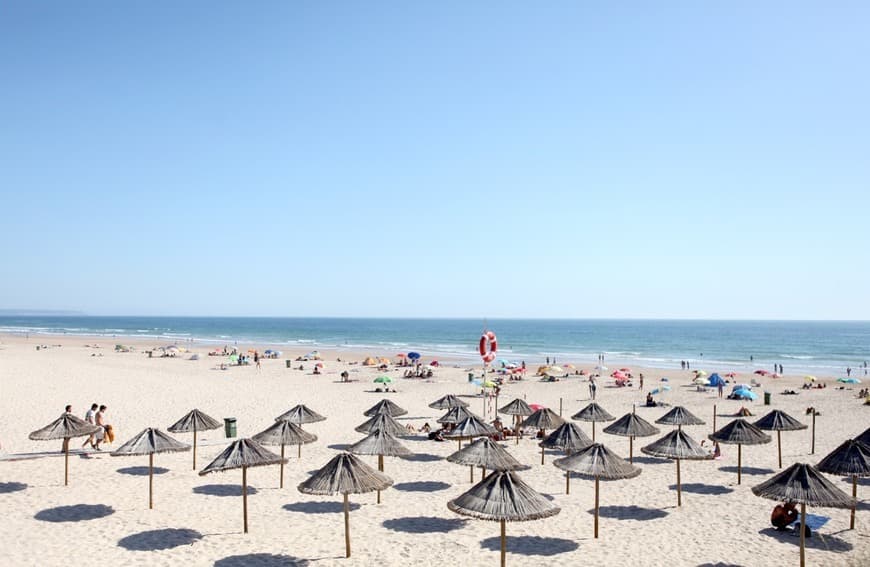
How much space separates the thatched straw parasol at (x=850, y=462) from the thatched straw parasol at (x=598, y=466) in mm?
4952

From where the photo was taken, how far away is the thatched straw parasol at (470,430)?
65.6ft

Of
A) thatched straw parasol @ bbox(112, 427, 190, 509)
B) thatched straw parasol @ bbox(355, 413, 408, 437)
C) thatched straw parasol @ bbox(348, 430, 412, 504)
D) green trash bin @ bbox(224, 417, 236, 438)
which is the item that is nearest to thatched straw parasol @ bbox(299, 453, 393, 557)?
thatched straw parasol @ bbox(348, 430, 412, 504)

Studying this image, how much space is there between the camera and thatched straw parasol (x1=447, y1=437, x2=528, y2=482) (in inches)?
620

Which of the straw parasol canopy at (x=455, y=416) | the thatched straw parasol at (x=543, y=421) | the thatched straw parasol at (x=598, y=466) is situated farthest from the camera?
the straw parasol canopy at (x=455, y=416)

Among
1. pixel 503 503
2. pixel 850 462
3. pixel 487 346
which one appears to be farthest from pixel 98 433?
pixel 850 462

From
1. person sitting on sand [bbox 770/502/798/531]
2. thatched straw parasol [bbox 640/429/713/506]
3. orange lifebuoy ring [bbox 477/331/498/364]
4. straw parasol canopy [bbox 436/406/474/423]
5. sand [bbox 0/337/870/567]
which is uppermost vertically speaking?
orange lifebuoy ring [bbox 477/331/498/364]

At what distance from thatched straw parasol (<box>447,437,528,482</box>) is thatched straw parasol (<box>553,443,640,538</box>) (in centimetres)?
190

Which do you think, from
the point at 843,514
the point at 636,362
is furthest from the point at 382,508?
the point at 636,362

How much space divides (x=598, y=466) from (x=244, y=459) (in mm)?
8290

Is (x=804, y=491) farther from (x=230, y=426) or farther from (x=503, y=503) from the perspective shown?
(x=230, y=426)

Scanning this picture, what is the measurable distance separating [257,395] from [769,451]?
27.6 metres

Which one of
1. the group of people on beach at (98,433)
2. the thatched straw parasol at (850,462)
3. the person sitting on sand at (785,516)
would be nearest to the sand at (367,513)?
Answer: the person sitting on sand at (785,516)

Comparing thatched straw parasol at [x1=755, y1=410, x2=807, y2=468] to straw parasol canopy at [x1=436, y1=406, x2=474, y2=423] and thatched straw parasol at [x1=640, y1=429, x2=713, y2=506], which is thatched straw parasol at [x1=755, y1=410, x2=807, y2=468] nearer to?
thatched straw parasol at [x1=640, y1=429, x2=713, y2=506]

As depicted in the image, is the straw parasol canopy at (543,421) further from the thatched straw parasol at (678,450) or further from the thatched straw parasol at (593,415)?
the thatched straw parasol at (678,450)
